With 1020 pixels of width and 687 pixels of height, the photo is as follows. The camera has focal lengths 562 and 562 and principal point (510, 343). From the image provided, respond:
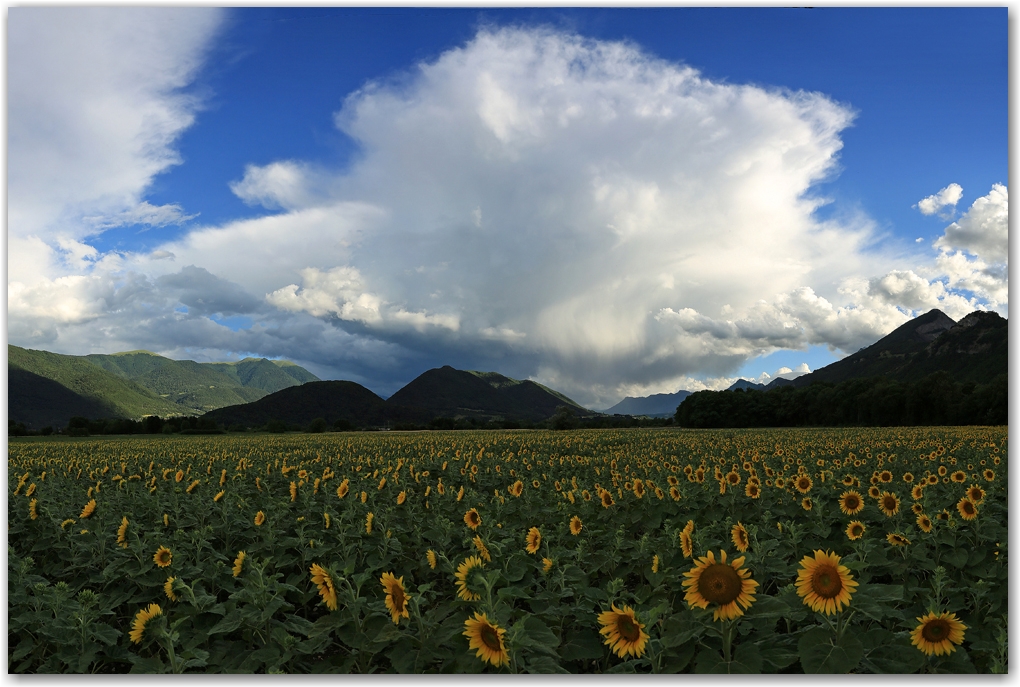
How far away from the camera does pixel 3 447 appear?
254 inches

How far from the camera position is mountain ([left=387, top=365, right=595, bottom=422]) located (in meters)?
39.0

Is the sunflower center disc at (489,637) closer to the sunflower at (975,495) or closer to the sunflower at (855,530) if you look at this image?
the sunflower at (855,530)

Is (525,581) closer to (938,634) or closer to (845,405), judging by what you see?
(938,634)

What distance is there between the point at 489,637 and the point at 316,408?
72801 millimetres

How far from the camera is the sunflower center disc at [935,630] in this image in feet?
11.7

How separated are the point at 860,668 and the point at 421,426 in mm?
52820

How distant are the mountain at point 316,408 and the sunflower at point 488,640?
55.1m

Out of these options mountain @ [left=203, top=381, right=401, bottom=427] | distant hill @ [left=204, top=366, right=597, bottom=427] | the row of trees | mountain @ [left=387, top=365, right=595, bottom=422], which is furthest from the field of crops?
mountain @ [left=203, top=381, right=401, bottom=427]

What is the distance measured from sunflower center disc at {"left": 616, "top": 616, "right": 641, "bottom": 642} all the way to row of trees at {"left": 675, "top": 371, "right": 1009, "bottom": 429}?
40935mm

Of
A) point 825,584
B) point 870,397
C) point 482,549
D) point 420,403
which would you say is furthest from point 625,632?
point 870,397

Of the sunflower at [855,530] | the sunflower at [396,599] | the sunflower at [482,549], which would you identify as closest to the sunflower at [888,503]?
the sunflower at [855,530]

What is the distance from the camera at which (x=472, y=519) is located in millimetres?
6539

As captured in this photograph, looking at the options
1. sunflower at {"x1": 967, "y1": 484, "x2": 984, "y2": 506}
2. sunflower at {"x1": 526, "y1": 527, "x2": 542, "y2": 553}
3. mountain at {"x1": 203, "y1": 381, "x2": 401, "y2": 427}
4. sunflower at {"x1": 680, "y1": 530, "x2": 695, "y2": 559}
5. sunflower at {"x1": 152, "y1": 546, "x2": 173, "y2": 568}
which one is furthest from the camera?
mountain at {"x1": 203, "y1": 381, "x2": 401, "y2": 427}

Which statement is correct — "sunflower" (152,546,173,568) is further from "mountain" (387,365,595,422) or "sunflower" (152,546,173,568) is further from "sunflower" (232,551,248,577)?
"mountain" (387,365,595,422)
